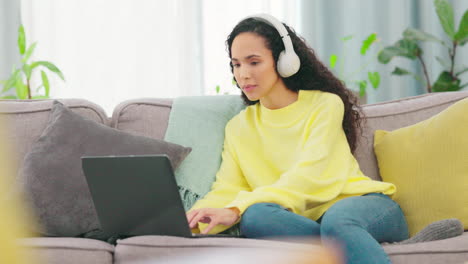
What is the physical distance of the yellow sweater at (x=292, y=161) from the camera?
1.72 metres

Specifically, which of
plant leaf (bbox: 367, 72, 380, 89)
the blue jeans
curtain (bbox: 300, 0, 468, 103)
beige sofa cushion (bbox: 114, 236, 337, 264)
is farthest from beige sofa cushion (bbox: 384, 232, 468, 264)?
curtain (bbox: 300, 0, 468, 103)

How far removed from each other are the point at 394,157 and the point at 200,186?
59cm

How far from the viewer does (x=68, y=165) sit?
1.80 metres

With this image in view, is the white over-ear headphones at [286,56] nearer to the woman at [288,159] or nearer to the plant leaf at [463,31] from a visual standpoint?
the woman at [288,159]

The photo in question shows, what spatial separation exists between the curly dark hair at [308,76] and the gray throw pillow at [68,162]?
1.32 feet

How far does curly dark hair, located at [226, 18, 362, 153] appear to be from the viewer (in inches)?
75.0

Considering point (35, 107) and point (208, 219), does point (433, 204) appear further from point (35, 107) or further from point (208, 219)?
point (35, 107)

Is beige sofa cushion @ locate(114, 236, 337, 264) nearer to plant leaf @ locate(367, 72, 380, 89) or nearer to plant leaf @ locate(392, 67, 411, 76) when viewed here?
plant leaf @ locate(367, 72, 380, 89)

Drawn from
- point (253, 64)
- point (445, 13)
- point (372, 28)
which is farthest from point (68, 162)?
point (372, 28)

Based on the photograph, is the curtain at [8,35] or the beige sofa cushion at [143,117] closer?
the beige sofa cushion at [143,117]

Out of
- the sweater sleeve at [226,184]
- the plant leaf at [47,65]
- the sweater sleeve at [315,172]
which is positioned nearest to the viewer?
the sweater sleeve at [315,172]

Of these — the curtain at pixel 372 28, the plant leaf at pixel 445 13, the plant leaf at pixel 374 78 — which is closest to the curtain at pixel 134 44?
the curtain at pixel 372 28

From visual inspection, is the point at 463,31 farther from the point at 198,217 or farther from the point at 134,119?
the point at 198,217

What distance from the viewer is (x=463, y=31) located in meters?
3.59
